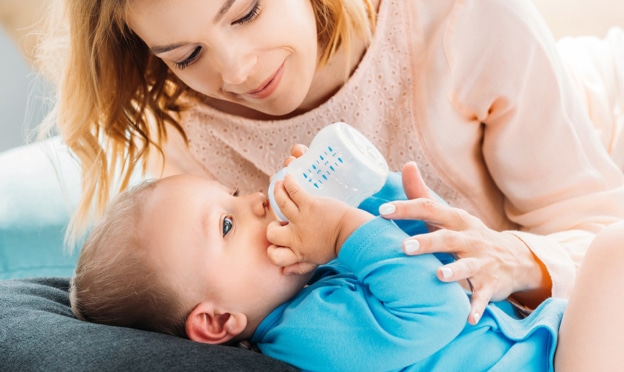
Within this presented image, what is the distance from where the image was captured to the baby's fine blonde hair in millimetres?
1155

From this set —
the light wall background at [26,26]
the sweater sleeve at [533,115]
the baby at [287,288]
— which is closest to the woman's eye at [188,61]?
the baby at [287,288]

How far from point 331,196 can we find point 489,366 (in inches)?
13.4

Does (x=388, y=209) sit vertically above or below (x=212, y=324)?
above

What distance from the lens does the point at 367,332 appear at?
107cm

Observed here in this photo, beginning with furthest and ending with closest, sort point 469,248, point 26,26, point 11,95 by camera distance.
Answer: point 11,95
point 26,26
point 469,248

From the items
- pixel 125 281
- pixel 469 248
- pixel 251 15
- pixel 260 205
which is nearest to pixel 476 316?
pixel 469 248

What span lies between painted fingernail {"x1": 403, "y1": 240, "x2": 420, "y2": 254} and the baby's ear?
284 mm

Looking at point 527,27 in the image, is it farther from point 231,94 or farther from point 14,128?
point 14,128

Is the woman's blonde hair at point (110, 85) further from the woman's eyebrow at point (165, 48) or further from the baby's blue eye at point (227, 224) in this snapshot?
the baby's blue eye at point (227, 224)

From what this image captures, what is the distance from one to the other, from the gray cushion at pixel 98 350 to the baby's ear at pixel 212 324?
6cm

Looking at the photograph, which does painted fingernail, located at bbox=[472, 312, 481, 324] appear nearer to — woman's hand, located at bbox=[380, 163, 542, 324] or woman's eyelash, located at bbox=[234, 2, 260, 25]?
woman's hand, located at bbox=[380, 163, 542, 324]

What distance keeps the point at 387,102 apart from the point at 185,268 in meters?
0.67

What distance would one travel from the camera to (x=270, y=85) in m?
1.39

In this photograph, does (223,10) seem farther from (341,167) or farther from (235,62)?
(341,167)
